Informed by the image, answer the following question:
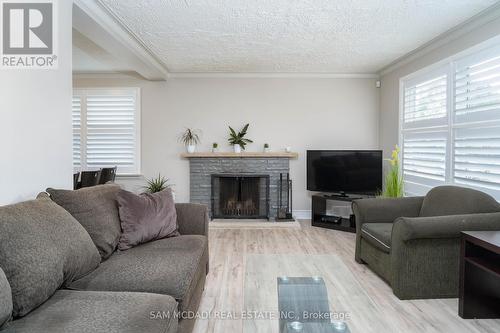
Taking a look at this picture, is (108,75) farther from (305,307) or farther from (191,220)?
(305,307)

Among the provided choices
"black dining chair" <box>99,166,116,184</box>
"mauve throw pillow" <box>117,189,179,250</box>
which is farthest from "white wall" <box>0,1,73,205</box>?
"black dining chair" <box>99,166,116,184</box>

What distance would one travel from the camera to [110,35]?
3354mm

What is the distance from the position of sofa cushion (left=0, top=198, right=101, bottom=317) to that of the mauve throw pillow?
51cm

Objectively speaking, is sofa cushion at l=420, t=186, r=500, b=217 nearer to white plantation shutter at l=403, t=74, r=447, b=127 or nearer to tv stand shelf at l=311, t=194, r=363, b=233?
white plantation shutter at l=403, t=74, r=447, b=127

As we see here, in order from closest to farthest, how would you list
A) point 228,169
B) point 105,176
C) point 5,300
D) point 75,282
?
point 5,300 < point 75,282 < point 105,176 < point 228,169

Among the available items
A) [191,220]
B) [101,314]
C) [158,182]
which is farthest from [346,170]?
[101,314]

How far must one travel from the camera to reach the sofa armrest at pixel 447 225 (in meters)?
2.47

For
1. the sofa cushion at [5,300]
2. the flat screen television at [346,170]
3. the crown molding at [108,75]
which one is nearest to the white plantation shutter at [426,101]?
the flat screen television at [346,170]

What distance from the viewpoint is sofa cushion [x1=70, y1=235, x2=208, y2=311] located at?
1.73 metres

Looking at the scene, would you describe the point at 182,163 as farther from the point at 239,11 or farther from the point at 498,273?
the point at 498,273

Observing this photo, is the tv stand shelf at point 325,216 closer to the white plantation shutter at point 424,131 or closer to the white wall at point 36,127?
the white plantation shutter at point 424,131

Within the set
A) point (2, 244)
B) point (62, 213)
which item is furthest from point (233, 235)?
point (2, 244)

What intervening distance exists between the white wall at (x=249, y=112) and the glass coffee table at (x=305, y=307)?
3.75 m

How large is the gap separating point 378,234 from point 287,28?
2329 millimetres
